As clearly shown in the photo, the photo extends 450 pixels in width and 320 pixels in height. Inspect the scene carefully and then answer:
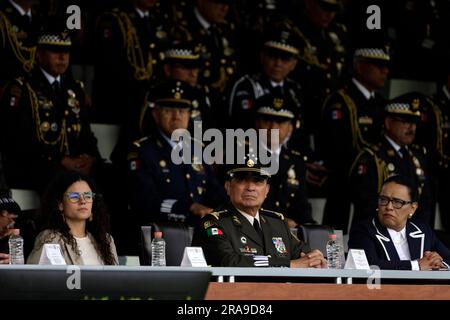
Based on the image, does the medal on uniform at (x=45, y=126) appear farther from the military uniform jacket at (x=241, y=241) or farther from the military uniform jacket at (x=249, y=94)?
the military uniform jacket at (x=241, y=241)

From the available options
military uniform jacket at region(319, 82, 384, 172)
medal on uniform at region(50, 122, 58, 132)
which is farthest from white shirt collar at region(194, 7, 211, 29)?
medal on uniform at region(50, 122, 58, 132)

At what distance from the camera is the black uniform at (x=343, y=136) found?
9656mm

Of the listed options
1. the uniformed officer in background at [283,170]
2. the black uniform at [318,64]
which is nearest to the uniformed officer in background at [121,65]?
the uniformed officer in background at [283,170]

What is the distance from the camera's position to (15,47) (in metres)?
9.04

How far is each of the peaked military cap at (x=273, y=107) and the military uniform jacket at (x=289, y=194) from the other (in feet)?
0.88

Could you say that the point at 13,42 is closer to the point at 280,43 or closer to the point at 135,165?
the point at 135,165

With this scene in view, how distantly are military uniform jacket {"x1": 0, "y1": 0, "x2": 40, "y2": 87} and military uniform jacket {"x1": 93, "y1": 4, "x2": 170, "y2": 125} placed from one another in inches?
23.4

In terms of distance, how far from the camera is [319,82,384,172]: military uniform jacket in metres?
9.81

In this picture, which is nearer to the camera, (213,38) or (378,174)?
(378,174)

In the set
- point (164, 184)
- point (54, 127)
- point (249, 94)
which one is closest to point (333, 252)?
point (164, 184)

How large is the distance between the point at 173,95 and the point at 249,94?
1.03 m

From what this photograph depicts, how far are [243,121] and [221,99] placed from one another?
1.41 ft
